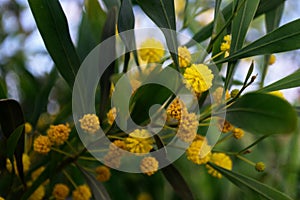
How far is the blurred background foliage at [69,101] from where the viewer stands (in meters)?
0.96

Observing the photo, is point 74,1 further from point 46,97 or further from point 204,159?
point 204,159

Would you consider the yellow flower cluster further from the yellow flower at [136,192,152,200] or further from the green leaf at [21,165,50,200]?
the yellow flower at [136,192,152,200]

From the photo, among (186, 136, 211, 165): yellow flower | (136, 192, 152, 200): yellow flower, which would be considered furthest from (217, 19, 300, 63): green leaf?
(136, 192, 152, 200): yellow flower

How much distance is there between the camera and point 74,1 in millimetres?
1541

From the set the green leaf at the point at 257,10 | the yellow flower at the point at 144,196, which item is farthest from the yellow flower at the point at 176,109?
the yellow flower at the point at 144,196

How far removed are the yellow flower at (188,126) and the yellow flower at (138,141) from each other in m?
0.05

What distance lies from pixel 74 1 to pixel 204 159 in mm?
1032

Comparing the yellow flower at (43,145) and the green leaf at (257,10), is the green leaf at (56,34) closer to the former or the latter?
the yellow flower at (43,145)

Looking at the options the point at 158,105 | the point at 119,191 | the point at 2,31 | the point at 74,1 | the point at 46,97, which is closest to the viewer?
the point at 158,105

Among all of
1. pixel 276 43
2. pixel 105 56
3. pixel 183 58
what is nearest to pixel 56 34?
pixel 105 56

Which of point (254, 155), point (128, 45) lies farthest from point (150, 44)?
point (254, 155)

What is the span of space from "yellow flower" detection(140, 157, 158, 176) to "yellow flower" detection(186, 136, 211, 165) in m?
0.05

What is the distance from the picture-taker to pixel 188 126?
597mm

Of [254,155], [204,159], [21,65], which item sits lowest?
[254,155]
